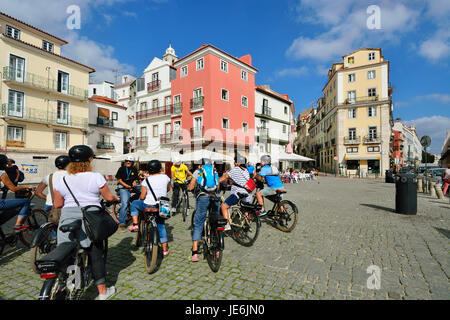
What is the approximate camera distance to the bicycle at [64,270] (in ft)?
6.77

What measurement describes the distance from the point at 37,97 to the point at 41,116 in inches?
79.3


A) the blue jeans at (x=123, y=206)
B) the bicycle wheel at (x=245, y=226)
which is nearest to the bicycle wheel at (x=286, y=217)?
the bicycle wheel at (x=245, y=226)

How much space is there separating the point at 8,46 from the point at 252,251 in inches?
1172

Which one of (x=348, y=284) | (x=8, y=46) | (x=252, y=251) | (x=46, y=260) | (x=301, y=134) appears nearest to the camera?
(x=46, y=260)

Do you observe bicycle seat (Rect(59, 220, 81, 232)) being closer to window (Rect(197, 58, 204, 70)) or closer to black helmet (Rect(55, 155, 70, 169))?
black helmet (Rect(55, 155, 70, 169))

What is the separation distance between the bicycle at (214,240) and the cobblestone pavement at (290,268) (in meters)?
0.17

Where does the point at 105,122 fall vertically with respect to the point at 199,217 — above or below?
above

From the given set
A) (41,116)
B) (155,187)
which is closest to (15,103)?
(41,116)

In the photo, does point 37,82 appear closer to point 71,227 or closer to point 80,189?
point 80,189

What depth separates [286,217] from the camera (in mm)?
5844

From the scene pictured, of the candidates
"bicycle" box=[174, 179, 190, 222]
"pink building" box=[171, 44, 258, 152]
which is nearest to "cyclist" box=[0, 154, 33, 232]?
"bicycle" box=[174, 179, 190, 222]
